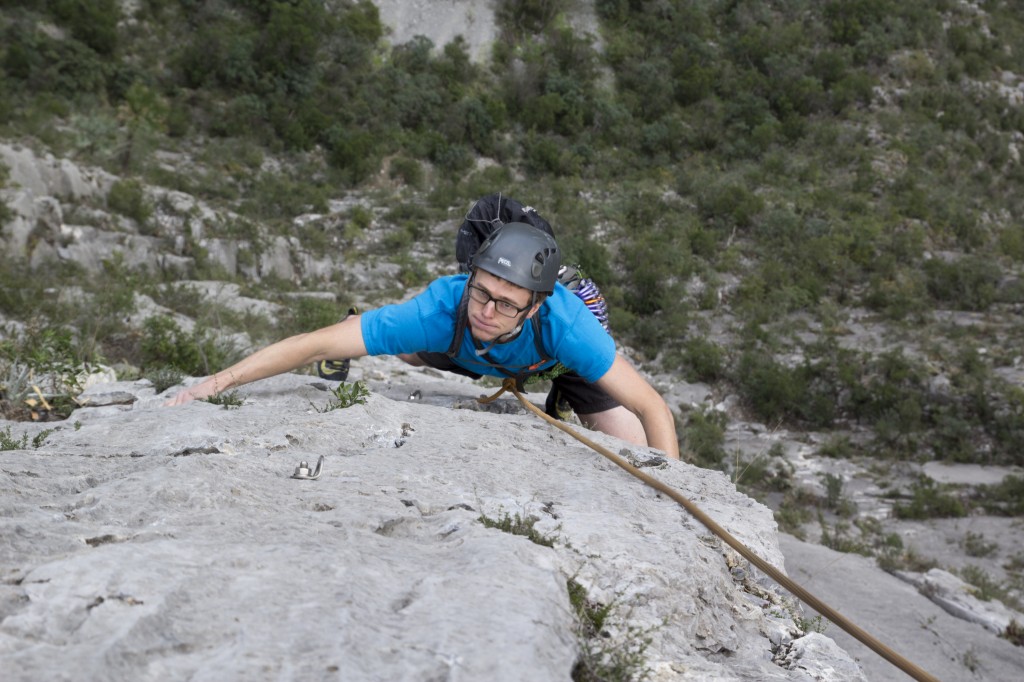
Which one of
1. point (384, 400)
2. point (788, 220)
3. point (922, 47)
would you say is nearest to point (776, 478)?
point (384, 400)

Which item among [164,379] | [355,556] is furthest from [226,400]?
[355,556]

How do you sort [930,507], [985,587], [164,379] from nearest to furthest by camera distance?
1. [164,379]
2. [985,587]
3. [930,507]

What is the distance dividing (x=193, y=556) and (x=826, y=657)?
1847 millimetres

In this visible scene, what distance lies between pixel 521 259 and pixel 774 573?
5.18ft

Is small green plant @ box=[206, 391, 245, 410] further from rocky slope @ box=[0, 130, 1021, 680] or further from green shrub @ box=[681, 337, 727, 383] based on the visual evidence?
green shrub @ box=[681, 337, 727, 383]

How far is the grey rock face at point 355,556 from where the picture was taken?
4.92 feet

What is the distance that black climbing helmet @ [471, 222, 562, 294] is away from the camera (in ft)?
10.7

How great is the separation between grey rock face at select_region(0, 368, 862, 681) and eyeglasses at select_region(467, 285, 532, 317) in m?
0.59

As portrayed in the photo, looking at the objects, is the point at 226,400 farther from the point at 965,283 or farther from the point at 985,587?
the point at 965,283

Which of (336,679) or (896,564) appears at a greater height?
(336,679)

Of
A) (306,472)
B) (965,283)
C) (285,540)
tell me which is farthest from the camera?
(965,283)

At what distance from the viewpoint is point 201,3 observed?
65.9 ft

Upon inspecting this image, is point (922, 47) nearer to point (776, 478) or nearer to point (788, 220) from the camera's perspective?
point (788, 220)

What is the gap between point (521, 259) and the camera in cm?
328
